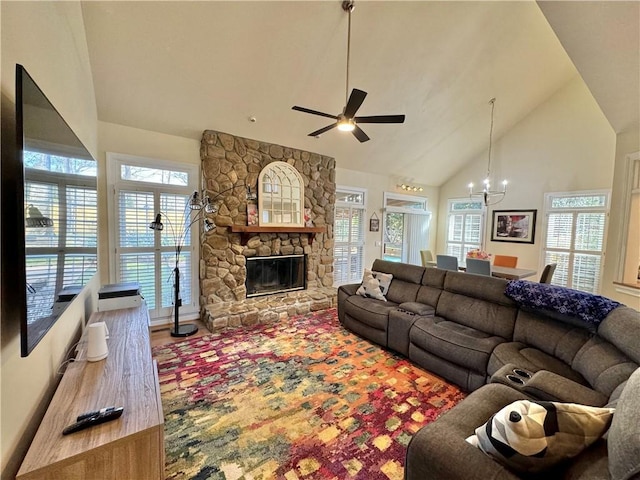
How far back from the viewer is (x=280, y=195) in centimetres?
488

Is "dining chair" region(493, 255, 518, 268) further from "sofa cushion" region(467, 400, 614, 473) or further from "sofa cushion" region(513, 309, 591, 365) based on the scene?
"sofa cushion" region(467, 400, 614, 473)

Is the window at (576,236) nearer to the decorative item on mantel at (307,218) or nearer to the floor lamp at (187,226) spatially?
the decorative item on mantel at (307,218)

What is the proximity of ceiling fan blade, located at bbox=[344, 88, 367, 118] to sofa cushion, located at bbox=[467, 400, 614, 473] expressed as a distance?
2349 millimetres

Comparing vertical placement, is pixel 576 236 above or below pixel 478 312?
above

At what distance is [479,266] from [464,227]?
10.3 ft

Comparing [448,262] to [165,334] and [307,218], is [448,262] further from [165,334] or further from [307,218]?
[165,334]

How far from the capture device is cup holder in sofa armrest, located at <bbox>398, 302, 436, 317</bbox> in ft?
10.7

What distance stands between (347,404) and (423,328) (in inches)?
43.3

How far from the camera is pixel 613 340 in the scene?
5.93 ft

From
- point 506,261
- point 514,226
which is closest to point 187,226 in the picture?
point 506,261

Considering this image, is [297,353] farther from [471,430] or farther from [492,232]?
[492,232]

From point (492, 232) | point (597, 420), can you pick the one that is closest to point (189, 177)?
point (597, 420)

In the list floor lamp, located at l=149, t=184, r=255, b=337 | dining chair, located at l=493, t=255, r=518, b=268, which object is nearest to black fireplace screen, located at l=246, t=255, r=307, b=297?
floor lamp, located at l=149, t=184, r=255, b=337

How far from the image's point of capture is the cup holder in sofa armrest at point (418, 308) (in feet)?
10.7
